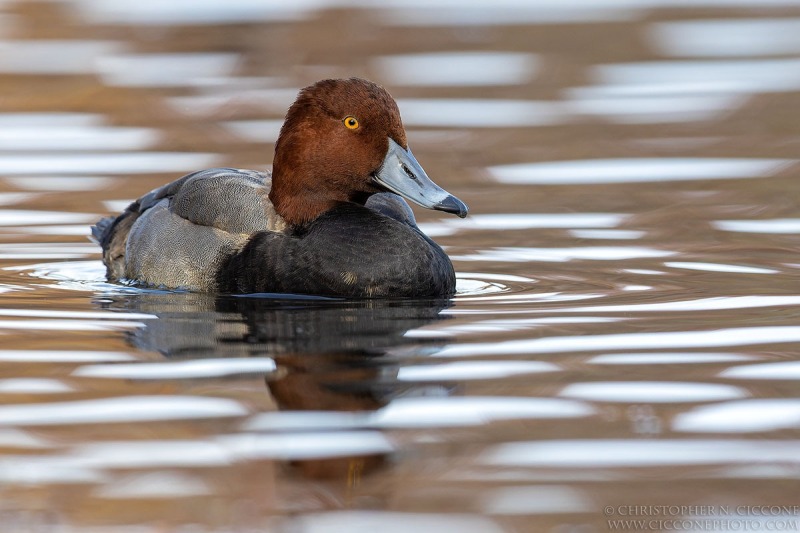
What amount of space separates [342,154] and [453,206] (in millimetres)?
581

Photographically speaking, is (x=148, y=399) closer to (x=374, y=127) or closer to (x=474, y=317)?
(x=474, y=317)

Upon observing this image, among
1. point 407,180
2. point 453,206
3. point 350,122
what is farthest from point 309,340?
point 350,122

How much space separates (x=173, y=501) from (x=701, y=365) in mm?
2131

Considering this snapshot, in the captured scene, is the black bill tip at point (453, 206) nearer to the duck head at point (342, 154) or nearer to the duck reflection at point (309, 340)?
the duck head at point (342, 154)

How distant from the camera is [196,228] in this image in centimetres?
722

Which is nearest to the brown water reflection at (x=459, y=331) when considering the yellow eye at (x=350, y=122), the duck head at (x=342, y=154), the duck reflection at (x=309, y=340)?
the duck reflection at (x=309, y=340)

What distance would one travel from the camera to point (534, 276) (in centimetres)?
730

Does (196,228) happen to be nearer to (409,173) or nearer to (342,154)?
(342,154)

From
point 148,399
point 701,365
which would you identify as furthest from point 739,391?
point 148,399

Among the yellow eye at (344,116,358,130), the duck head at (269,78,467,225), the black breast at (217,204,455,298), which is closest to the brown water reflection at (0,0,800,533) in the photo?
the black breast at (217,204,455,298)

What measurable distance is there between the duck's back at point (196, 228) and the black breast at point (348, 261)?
16 cm

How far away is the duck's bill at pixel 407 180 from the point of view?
684cm

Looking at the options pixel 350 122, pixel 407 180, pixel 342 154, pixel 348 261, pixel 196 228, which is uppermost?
pixel 350 122

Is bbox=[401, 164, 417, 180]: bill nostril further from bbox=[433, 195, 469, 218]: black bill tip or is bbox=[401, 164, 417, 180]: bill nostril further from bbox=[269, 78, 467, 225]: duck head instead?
bbox=[433, 195, 469, 218]: black bill tip
